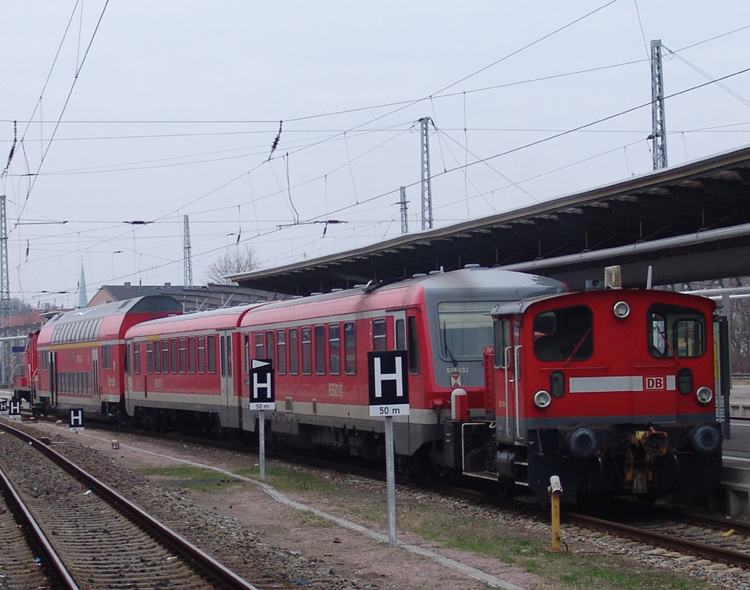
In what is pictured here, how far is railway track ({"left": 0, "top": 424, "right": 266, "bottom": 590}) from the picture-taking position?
941cm

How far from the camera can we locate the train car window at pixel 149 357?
2969 cm

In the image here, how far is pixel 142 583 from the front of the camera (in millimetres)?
9406

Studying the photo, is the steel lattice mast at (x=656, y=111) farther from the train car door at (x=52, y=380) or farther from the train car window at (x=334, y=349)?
the train car door at (x=52, y=380)

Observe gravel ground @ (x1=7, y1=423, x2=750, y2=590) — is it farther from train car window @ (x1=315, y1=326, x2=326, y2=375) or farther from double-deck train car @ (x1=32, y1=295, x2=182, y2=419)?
double-deck train car @ (x1=32, y1=295, x2=182, y2=419)

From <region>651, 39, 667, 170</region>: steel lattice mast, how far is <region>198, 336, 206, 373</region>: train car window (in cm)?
1161

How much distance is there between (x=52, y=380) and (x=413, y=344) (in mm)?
28851

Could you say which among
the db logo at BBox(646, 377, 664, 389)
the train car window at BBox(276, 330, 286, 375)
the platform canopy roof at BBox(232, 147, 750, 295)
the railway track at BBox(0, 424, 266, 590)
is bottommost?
the railway track at BBox(0, 424, 266, 590)

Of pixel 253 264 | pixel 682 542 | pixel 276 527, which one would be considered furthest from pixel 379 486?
pixel 253 264

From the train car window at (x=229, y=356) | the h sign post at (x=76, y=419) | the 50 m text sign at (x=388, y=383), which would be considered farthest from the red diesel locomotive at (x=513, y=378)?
the h sign post at (x=76, y=419)

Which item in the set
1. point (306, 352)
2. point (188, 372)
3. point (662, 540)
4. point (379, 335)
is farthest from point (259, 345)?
point (662, 540)

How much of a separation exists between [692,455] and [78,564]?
6.68m

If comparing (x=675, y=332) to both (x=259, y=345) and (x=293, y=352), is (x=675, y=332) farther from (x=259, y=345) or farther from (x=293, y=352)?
(x=259, y=345)

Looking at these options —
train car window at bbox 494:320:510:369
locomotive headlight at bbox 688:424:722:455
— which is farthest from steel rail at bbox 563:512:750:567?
train car window at bbox 494:320:510:369

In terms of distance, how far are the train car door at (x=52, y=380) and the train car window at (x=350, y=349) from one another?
84.1ft
